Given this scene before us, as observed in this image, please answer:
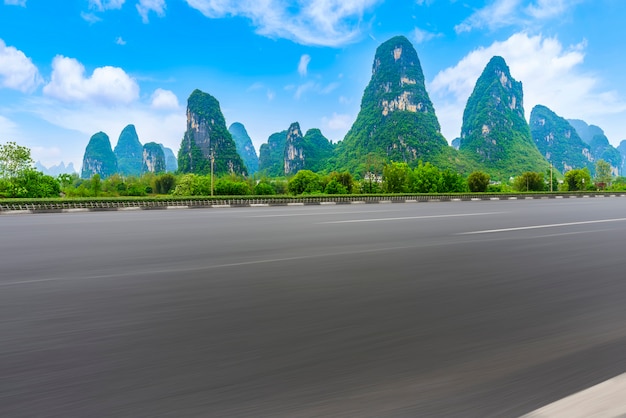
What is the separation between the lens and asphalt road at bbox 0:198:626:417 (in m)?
2.21

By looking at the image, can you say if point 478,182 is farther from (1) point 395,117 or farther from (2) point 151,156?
(2) point 151,156

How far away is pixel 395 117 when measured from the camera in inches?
5640

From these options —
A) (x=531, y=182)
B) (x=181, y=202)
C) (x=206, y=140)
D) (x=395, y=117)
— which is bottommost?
(x=181, y=202)

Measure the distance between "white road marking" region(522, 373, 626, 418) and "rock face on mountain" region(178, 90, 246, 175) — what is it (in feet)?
428

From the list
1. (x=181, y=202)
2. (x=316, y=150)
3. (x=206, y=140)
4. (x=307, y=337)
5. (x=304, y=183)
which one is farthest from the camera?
(x=316, y=150)

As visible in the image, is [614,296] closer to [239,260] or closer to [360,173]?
[239,260]

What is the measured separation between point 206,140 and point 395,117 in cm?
6017

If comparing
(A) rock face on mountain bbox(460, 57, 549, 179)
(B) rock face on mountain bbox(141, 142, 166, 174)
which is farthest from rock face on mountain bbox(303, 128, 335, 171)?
Answer: (B) rock face on mountain bbox(141, 142, 166, 174)

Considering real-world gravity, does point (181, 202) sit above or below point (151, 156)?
below

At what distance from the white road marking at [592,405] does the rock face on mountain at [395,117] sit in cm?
12717

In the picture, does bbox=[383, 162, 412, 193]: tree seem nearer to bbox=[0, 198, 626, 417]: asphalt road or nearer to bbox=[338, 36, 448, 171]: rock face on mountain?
bbox=[338, 36, 448, 171]: rock face on mountain

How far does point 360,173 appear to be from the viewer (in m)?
122

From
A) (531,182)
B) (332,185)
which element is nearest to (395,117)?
(531,182)

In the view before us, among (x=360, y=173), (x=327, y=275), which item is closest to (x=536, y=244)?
(x=327, y=275)
